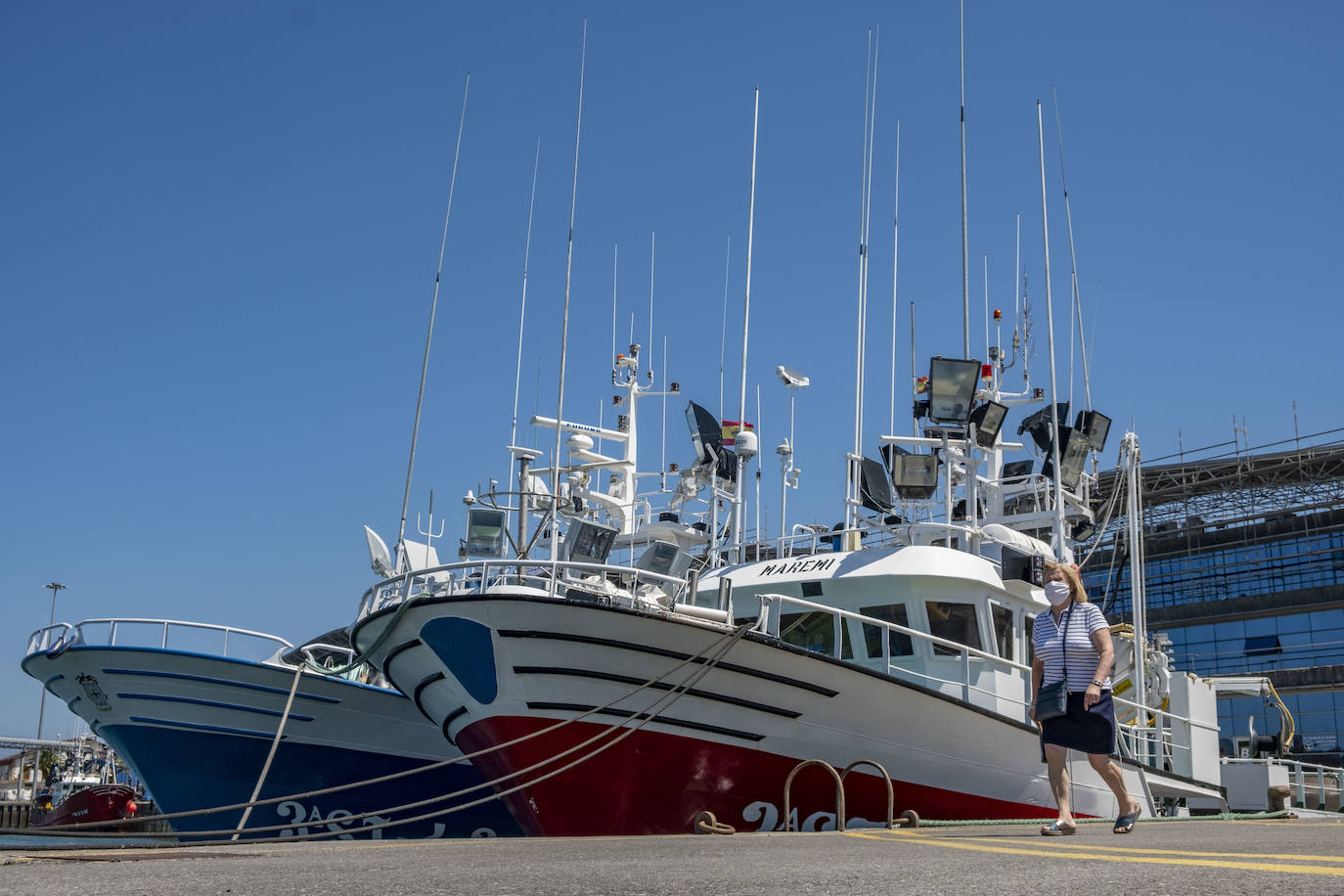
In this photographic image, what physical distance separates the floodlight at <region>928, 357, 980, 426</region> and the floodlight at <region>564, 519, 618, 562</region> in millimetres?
4799

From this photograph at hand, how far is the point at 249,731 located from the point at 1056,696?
10.3 m

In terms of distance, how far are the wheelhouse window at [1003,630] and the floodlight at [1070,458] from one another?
15.3ft

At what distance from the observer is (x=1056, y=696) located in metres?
6.38

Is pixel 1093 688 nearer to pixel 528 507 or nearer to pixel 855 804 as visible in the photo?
pixel 855 804

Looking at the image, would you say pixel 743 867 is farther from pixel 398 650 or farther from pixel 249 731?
pixel 249 731

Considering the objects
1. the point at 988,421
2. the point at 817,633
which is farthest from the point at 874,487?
the point at 817,633

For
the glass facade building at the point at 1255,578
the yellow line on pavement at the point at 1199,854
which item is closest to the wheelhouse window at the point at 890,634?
the yellow line on pavement at the point at 1199,854

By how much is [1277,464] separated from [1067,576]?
36986mm

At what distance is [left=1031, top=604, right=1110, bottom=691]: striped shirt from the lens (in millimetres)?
6348

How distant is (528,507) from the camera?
50.6ft

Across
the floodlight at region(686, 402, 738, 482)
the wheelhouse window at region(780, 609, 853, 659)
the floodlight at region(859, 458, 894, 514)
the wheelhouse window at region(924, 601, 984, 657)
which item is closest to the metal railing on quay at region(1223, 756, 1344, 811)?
the floodlight at region(859, 458, 894, 514)

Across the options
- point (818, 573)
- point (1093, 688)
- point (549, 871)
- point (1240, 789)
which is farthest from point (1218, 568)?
point (549, 871)

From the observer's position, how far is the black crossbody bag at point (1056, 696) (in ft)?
20.8

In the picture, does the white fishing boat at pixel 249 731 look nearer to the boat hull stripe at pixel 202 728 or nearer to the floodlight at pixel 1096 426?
the boat hull stripe at pixel 202 728
